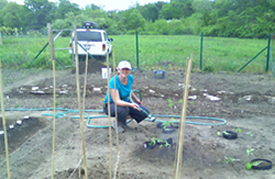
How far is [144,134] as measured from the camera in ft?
12.6

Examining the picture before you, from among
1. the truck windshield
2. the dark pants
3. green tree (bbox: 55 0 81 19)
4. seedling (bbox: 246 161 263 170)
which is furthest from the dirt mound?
green tree (bbox: 55 0 81 19)

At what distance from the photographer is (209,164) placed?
3016 millimetres

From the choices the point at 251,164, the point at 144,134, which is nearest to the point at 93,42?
the point at 144,134

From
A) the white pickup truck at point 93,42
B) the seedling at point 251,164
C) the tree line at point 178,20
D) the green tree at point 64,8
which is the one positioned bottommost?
the seedling at point 251,164

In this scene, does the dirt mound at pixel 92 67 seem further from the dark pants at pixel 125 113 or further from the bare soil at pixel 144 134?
the dark pants at pixel 125 113

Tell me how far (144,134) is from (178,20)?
36.2 m

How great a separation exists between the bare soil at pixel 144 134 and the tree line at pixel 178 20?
5.66 m

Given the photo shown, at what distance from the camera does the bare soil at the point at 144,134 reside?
2.91 metres

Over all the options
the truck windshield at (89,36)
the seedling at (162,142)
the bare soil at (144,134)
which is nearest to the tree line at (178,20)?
the truck windshield at (89,36)

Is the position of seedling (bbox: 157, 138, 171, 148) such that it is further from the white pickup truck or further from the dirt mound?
the white pickup truck

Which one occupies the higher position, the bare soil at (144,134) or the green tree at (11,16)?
the green tree at (11,16)

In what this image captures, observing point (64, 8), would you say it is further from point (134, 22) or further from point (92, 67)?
point (92, 67)

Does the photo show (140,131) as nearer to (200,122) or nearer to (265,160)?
(200,122)

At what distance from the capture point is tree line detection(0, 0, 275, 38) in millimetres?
19188
